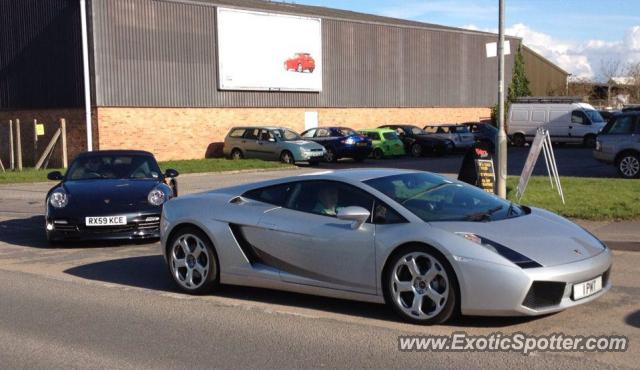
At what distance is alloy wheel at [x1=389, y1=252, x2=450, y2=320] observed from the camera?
6.14 metres

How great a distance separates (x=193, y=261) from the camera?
7781mm

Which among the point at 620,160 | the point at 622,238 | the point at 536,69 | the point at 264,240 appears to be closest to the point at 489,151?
the point at 622,238

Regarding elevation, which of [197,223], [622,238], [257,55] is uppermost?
[257,55]

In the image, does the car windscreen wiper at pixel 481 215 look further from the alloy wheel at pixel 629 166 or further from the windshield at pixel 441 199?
the alloy wheel at pixel 629 166

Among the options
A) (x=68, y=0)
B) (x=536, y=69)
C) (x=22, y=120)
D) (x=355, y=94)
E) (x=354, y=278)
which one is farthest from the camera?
(x=536, y=69)

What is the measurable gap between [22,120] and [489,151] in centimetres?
2551

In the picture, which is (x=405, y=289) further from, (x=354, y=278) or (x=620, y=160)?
(x=620, y=160)

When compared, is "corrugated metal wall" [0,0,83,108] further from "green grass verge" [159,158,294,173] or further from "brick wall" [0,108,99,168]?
"green grass verge" [159,158,294,173]

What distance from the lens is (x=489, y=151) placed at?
516 inches

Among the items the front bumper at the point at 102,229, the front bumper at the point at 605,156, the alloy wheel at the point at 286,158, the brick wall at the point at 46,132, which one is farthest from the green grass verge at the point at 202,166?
the front bumper at the point at 102,229

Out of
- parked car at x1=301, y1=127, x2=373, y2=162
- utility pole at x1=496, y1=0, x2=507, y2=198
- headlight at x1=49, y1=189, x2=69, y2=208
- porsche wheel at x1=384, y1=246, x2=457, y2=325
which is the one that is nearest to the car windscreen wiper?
porsche wheel at x1=384, y1=246, x2=457, y2=325

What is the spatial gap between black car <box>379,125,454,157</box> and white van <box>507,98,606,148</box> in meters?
4.79

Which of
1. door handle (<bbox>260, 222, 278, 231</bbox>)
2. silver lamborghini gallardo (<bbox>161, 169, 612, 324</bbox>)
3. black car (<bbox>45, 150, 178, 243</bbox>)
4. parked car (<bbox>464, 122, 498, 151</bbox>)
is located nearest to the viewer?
silver lamborghini gallardo (<bbox>161, 169, 612, 324</bbox>)

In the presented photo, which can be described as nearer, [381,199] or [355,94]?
[381,199]
